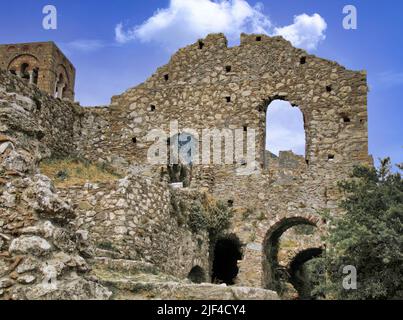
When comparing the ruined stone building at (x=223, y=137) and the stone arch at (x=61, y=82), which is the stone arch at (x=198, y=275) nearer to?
the ruined stone building at (x=223, y=137)

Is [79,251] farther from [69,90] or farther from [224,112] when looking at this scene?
[69,90]

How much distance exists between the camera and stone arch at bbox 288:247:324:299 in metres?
19.8

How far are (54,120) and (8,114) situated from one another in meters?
10.6

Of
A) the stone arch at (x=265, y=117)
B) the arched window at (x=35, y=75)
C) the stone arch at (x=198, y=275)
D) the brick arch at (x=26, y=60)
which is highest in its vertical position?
the brick arch at (x=26, y=60)

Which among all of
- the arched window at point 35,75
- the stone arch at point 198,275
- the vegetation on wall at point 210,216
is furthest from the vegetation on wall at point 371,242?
the arched window at point 35,75

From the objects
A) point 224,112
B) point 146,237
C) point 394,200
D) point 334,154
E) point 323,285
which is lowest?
point 323,285

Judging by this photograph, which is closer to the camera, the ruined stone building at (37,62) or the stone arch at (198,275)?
the stone arch at (198,275)

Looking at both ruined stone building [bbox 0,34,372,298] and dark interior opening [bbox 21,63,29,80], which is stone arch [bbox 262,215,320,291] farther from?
dark interior opening [bbox 21,63,29,80]

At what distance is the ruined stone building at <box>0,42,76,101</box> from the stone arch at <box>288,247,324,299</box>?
25.5 meters

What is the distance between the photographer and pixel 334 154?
16.3 m

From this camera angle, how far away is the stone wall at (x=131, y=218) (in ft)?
34.9

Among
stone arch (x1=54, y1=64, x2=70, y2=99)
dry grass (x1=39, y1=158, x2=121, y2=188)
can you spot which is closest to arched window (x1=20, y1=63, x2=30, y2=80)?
stone arch (x1=54, y1=64, x2=70, y2=99)

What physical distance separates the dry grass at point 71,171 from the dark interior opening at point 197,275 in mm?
3055
